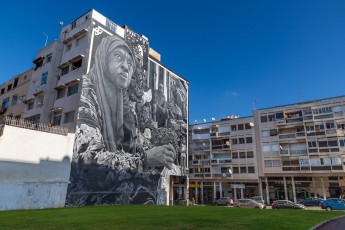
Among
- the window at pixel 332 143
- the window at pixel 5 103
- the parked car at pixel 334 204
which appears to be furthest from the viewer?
the window at pixel 332 143

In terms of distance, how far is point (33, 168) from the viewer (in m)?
29.4

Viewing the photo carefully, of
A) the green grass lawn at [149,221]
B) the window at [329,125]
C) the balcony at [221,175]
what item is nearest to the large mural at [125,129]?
the balcony at [221,175]

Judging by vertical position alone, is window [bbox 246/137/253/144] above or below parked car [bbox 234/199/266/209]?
above

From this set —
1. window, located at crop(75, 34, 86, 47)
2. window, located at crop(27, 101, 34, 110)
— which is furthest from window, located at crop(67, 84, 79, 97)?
window, located at crop(27, 101, 34, 110)

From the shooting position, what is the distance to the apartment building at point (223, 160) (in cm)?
6144

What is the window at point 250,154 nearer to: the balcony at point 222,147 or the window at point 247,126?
the balcony at point 222,147

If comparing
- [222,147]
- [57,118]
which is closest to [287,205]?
[222,147]

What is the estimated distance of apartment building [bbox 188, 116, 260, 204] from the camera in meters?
61.4

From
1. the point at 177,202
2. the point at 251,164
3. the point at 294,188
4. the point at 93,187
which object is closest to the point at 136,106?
the point at 93,187

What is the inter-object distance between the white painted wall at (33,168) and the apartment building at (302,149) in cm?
4403

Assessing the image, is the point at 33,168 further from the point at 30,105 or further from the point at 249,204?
the point at 249,204

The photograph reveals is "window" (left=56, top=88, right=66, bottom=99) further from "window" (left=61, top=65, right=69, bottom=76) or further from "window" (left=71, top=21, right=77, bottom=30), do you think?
"window" (left=71, top=21, right=77, bottom=30)

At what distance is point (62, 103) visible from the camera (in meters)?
38.7

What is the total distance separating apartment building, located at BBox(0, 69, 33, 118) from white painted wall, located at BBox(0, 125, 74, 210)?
56.8ft
